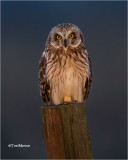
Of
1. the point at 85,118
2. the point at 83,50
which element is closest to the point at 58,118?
the point at 85,118

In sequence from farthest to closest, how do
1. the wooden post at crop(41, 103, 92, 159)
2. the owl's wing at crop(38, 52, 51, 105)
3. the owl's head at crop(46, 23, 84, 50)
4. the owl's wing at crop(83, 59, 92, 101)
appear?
1. the owl's wing at crop(83, 59, 92, 101)
2. the owl's wing at crop(38, 52, 51, 105)
3. the owl's head at crop(46, 23, 84, 50)
4. the wooden post at crop(41, 103, 92, 159)

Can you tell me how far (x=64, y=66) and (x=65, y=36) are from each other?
517mm

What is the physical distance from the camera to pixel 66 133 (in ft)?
8.41

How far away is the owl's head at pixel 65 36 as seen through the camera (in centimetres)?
456

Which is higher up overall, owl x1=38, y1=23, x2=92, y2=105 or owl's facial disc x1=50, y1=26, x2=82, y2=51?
owl's facial disc x1=50, y1=26, x2=82, y2=51

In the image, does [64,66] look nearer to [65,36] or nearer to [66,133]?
[65,36]

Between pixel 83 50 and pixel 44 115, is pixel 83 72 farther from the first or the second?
pixel 44 115

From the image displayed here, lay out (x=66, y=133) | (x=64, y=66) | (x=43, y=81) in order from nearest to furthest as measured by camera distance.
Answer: (x=66, y=133) → (x=64, y=66) → (x=43, y=81)

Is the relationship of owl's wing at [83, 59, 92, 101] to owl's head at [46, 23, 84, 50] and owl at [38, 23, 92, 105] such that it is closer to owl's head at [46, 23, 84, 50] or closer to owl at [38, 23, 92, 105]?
owl at [38, 23, 92, 105]

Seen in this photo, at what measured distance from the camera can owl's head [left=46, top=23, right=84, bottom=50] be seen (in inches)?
180

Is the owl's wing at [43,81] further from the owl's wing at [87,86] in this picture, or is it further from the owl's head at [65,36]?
the owl's wing at [87,86]

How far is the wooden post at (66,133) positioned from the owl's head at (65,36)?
82.4 inches

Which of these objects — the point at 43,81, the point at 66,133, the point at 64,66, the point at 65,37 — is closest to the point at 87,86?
the point at 64,66

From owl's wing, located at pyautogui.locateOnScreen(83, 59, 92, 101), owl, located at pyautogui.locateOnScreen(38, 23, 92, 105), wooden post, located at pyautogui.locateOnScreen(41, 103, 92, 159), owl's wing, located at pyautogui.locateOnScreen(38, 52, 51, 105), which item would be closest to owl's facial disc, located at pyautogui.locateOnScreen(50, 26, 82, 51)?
owl, located at pyautogui.locateOnScreen(38, 23, 92, 105)
